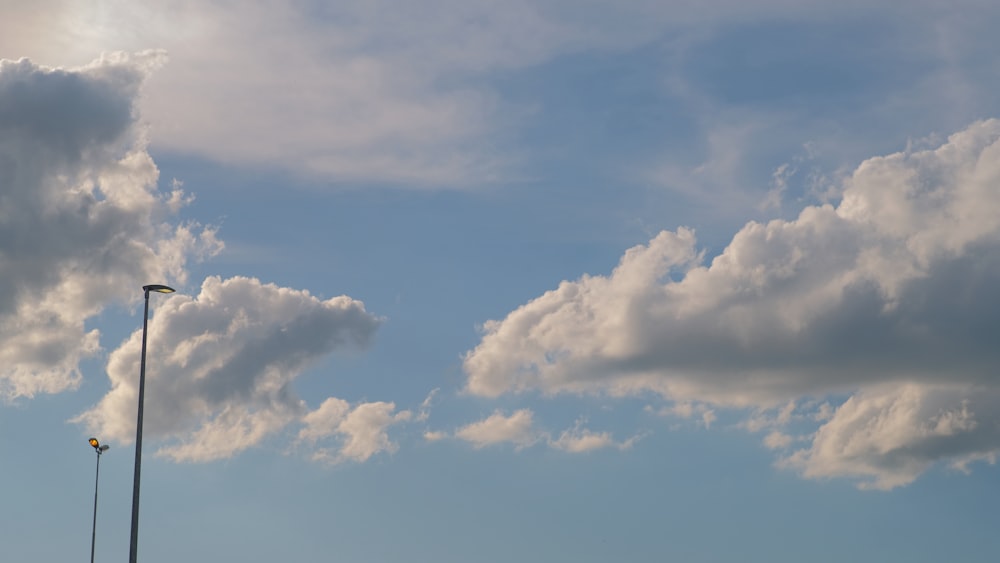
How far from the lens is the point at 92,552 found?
89938mm

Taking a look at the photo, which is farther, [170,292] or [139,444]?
[170,292]

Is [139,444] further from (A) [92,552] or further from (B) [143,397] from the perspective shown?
(A) [92,552]

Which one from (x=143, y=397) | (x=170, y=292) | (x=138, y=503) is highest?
(x=170, y=292)

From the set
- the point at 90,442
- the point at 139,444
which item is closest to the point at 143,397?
the point at 139,444

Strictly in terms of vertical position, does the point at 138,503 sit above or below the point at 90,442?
below

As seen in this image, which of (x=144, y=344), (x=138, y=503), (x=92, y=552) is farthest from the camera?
(x=92, y=552)

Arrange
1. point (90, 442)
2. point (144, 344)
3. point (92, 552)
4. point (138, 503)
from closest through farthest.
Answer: point (138, 503)
point (144, 344)
point (90, 442)
point (92, 552)

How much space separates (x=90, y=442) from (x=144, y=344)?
3038cm

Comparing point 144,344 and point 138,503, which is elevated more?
point 144,344

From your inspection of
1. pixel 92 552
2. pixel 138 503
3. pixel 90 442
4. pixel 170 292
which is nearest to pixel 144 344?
pixel 170 292

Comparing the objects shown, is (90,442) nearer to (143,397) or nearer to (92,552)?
(92,552)

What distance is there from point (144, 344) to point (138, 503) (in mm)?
7568

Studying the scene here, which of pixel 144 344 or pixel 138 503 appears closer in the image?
pixel 138 503

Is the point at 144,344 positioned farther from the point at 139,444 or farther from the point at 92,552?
the point at 92,552
